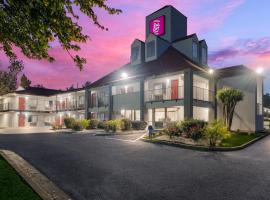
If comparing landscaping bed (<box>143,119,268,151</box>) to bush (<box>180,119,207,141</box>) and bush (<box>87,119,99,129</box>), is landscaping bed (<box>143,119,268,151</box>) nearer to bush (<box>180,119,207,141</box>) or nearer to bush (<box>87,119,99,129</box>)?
bush (<box>180,119,207,141</box>)

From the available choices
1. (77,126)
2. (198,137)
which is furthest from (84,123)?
(198,137)

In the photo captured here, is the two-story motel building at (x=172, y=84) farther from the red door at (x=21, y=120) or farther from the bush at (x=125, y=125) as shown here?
the red door at (x=21, y=120)

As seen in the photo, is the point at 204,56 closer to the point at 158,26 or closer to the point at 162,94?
the point at 158,26

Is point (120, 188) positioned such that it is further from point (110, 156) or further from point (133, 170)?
point (110, 156)

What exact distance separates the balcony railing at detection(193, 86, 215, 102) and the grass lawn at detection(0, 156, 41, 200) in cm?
1826

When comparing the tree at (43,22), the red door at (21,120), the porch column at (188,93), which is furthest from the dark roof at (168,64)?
the red door at (21,120)

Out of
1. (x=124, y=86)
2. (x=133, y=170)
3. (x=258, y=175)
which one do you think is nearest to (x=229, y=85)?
(x=124, y=86)

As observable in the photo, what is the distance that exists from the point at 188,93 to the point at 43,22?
17.1 meters

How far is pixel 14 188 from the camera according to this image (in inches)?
216

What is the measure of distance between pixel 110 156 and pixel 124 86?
2094 centimetres

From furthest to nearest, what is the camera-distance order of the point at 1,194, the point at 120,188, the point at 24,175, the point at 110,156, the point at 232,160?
the point at 110,156, the point at 232,160, the point at 24,175, the point at 120,188, the point at 1,194

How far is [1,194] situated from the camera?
16.7 feet

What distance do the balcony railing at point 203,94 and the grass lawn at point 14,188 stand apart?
18.3 meters

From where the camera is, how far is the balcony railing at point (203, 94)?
72.8 feet
